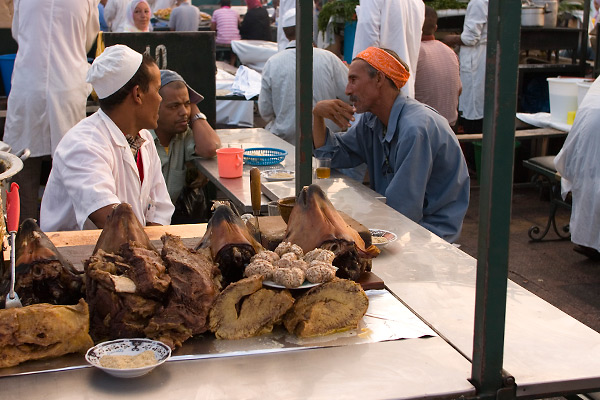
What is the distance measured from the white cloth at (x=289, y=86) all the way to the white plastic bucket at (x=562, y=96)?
1943 mm

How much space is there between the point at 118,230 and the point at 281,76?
179 inches

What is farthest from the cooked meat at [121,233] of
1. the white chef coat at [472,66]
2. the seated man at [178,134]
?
the white chef coat at [472,66]

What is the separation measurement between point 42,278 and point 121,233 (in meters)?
0.25

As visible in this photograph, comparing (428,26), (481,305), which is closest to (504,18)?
(481,305)

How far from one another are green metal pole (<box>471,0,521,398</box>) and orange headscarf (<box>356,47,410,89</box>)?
8.56 feet

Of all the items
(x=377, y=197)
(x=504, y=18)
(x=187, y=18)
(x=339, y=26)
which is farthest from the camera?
(x=187, y=18)

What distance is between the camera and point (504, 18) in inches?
62.1

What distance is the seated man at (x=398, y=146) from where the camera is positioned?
3816 mm

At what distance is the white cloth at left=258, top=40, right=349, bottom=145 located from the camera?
618 cm

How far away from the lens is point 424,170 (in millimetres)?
3824

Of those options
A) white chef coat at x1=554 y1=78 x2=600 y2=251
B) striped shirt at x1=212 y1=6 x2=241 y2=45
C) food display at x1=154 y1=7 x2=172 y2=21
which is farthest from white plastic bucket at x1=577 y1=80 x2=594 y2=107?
food display at x1=154 y1=7 x2=172 y2=21

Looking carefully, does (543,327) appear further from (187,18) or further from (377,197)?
(187,18)

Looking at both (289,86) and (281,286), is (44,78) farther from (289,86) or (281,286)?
(281,286)

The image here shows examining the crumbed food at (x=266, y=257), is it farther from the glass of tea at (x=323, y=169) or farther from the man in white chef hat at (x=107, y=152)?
the glass of tea at (x=323, y=169)
